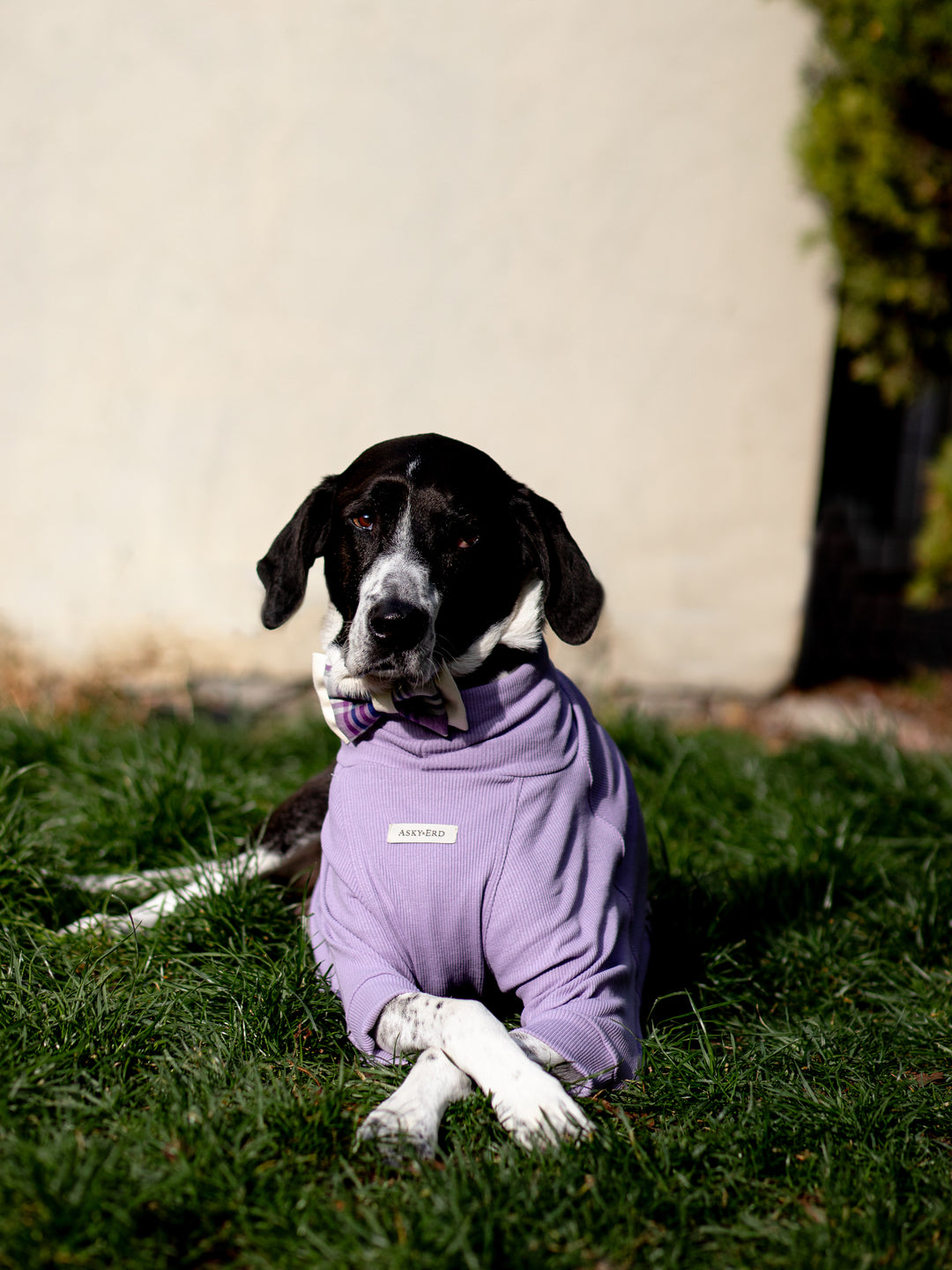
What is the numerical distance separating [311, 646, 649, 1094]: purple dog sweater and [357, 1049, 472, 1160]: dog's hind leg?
160 mm

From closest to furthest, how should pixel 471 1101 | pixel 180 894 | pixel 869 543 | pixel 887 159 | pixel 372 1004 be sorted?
pixel 471 1101 → pixel 372 1004 → pixel 180 894 → pixel 887 159 → pixel 869 543

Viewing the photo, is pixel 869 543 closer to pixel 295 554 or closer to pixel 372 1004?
pixel 295 554

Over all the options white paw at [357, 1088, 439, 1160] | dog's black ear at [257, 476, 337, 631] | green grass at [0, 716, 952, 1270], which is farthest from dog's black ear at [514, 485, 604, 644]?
white paw at [357, 1088, 439, 1160]

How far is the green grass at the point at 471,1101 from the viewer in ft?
5.59

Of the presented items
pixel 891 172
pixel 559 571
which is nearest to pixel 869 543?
pixel 891 172

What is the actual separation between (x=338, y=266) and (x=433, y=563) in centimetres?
325

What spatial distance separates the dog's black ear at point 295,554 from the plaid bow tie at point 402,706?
0.70 ft

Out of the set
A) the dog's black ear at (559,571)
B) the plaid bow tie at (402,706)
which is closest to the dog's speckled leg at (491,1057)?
the plaid bow tie at (402,706)

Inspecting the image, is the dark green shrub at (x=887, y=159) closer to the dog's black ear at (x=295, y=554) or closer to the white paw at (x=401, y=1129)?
the dog's black ear at (x=295, y=554)

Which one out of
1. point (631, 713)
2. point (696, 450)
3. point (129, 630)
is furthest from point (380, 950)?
point (696, 450)

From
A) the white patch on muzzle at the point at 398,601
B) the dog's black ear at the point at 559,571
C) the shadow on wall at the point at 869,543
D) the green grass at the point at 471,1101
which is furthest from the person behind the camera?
the shadow on wall at the point at 869,543

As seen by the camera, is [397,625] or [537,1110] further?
[397,625]

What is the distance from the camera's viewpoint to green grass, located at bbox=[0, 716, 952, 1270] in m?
1.70

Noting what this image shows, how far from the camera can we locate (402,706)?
2297 millimetres
